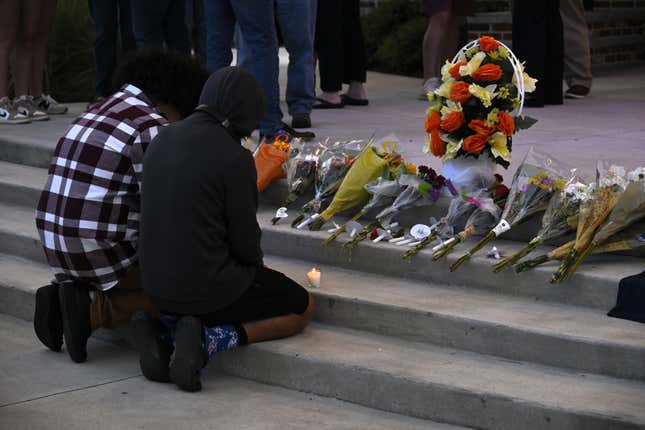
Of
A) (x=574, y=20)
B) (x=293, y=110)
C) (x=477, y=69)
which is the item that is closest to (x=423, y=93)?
(x=574, y=20)

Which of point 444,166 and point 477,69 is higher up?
point 477,69

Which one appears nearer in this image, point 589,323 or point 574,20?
point 589,323

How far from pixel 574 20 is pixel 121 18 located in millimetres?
3412

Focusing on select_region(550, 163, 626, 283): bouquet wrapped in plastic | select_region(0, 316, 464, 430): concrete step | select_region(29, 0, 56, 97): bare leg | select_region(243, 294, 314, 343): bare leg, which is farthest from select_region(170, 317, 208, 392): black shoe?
select_region(29, 0, 56, 97): bare leg

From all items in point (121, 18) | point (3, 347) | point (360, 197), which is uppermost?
point (121, 18)

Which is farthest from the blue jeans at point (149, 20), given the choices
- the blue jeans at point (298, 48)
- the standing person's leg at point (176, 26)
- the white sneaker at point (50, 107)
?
the white sneaker at point (50, 107)

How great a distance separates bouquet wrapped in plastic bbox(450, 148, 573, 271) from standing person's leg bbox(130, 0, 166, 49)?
10.9 feet

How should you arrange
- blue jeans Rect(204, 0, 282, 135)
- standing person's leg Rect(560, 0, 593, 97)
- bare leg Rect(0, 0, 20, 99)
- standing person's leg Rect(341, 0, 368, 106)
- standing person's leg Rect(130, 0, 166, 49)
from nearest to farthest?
blue jeans Rect(204, 0, 282, 135), standing person's leg Rect(130, 0, 166, 49), bare leg Rect(0, 0, 20, 99), standing person's leg Rect(341, 0, 368, 106), standing person's leg Rect(560, 0, 593, 97)

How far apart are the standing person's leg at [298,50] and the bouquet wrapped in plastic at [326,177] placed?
4.90 feet

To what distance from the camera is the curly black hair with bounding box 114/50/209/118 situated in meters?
5.04

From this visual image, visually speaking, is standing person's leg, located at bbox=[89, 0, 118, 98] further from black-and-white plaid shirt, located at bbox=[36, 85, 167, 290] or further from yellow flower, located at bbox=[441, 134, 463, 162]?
yellow flower, located at bbox=[441, 134, 463, 162]

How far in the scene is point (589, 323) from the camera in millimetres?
4473

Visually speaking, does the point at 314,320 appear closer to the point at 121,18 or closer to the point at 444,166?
the point at 444,166

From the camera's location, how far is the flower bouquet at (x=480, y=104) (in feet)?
17.1
